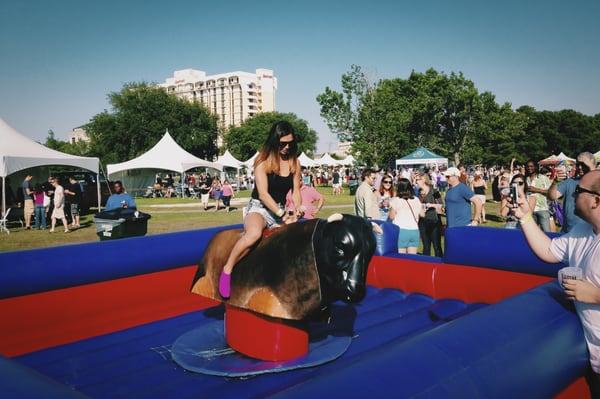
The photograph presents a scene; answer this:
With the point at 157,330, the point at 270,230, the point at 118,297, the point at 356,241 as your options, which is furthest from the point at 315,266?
the point at 118,297

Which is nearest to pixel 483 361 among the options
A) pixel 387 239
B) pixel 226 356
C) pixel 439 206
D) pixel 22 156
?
pixel 226 356

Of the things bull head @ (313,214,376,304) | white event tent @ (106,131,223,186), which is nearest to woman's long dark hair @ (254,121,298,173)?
bull head @ (313,214,376,304)

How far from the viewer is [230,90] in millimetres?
136000

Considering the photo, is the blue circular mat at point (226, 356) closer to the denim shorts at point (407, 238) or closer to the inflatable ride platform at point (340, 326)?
the inflatable ride platform at point (340, 326)

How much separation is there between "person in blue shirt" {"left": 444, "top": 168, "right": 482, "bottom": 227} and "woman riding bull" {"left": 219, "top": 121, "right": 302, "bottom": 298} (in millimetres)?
3924

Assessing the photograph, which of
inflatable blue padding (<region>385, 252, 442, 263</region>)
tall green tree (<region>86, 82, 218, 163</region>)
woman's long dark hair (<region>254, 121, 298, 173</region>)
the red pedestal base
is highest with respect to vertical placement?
tall green tree (<region>86, 82, 218, 163</region>)

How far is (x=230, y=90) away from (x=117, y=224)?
441 feet

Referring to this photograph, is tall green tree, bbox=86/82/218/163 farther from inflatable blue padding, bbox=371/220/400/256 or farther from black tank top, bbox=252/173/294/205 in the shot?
black tank top, bbox=252/173/294/205

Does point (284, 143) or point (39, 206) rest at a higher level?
point (284, 143)

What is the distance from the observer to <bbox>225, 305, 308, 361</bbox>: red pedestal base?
3145mm

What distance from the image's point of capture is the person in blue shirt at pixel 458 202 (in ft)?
21.9

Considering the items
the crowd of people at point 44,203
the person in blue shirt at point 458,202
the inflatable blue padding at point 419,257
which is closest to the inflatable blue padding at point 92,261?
the inflatable blue padding at point 419,257

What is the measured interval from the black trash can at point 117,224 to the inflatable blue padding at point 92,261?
2.47 m

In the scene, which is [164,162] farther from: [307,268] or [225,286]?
[307,268]
